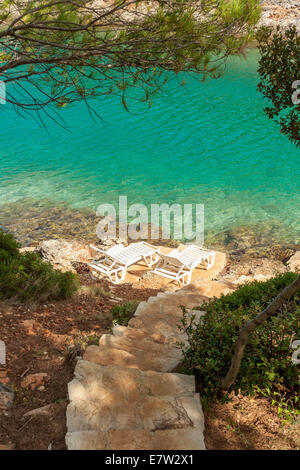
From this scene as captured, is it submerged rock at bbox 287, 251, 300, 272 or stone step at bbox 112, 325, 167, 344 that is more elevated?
stone step at bbox 112, 325, 167, 344

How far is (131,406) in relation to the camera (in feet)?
10.1

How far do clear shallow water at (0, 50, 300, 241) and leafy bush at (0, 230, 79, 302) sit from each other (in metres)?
7.18

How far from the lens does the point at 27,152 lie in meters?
20.5

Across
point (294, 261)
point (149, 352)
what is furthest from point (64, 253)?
point (149, 352)

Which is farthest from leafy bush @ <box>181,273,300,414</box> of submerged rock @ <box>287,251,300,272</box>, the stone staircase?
submerged rock @ <box>287,251,300,272</box>

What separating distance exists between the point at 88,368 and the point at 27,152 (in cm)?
1879

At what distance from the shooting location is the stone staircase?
2.74 meters

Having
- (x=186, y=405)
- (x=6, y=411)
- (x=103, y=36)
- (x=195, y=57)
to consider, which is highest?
(x=103, y=36)

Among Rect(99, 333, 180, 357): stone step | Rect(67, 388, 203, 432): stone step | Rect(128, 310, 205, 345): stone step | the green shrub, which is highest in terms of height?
Rect(67, 388, 203, 432): stone step

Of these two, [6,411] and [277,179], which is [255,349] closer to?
[6,411]

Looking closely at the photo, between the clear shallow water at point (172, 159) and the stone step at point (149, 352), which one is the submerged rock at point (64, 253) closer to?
the clear shallow water at point (172, 159)

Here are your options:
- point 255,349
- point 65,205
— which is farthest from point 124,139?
point 255,349

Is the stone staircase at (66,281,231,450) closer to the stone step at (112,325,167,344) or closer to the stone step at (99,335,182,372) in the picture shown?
the stone step at (99,335,182,372)

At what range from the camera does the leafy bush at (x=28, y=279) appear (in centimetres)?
619
